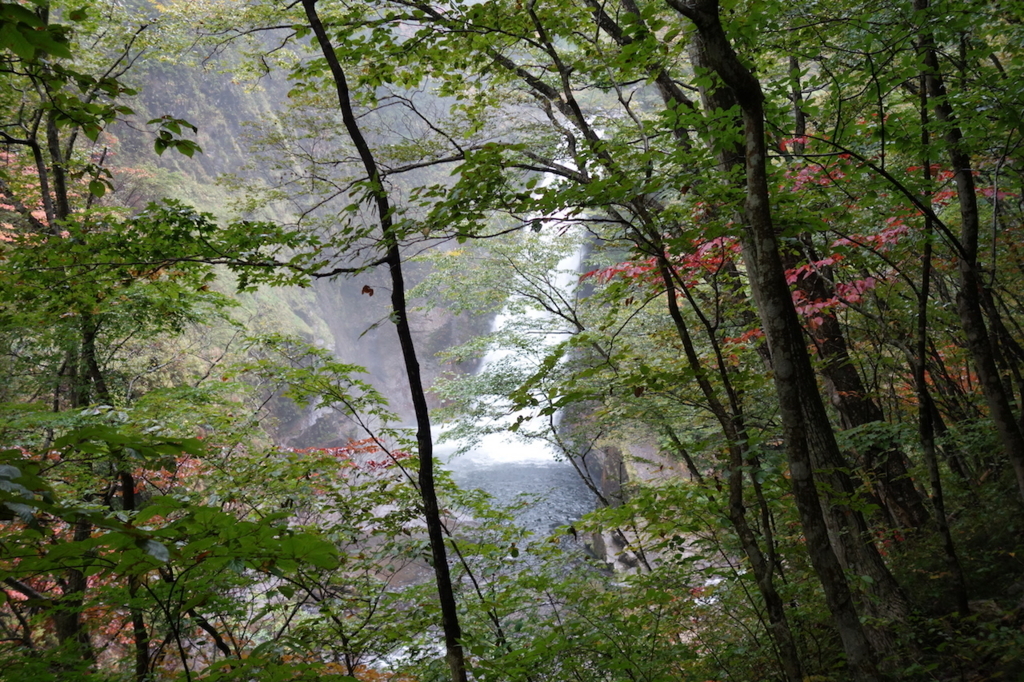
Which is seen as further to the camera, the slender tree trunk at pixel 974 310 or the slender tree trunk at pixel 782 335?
the slender tree trunk at pixel 974 310

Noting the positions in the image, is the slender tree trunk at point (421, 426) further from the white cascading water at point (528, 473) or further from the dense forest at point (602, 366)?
the white cascading water at point (528, 473)

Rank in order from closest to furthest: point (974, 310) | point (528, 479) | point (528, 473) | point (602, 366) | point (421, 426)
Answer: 1. point (602, 366)
2. point (421, 426)
3. point (974, 310)
4. point (528, 479)
5. point (528, 473)

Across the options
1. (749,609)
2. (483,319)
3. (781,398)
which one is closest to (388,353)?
(483,319)

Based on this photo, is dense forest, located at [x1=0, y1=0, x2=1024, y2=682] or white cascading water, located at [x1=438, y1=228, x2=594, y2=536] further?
white cascading water, located at [x1=438, y1=228, x2=594, y2=536]

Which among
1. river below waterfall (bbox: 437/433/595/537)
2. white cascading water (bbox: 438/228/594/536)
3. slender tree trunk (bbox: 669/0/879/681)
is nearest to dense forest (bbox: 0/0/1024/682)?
slender tree trunk (bbox: 669/0/879/681)

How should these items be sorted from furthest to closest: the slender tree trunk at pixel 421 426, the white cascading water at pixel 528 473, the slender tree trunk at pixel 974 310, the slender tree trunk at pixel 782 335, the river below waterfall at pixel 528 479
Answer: the river below waterfall at pixel 528 479 → the white cascading water at pixel 528 473 → the slender tree trunk at pixel 974 310 → the slender tree trunk at pixel 421 426 → the slender tree trunk at pixel 782 335

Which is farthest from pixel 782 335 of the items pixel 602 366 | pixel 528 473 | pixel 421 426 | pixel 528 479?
pixel 528 473

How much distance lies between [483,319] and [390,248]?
76.3 feet

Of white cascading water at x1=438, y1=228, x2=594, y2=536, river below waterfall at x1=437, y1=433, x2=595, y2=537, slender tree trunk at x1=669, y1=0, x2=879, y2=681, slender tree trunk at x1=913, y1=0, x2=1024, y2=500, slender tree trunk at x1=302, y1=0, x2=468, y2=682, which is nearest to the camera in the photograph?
slender tree trunk at x1=669, y1=0, x2=879, y2=681

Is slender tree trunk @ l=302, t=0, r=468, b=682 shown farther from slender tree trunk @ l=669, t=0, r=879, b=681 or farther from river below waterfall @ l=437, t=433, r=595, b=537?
river below waterfall @ l=437, t=433, r=595, b=537

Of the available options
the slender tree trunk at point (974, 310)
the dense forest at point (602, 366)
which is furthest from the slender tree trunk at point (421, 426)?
the slender tree trunk at point (974, 310)

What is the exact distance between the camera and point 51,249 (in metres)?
3.72

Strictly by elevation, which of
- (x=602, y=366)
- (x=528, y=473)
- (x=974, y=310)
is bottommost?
(x=528, y=473)

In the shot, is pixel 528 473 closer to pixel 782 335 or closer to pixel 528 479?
pixel 528 479
